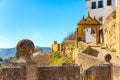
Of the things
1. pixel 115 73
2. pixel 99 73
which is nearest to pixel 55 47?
pixel 115 73

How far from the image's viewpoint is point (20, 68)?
1386cm

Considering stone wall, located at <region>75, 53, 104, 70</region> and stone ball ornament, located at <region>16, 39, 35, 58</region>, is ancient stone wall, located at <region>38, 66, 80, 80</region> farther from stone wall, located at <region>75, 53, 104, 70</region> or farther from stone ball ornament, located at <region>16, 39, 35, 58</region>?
stone wall, located at <region>75, 53, 104, 70</region>

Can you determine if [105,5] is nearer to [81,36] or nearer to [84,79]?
[81,36]

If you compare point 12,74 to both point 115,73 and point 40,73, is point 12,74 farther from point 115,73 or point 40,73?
point 115,73

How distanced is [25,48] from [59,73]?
2.14 metres

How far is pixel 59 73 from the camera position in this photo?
15812 millimetres

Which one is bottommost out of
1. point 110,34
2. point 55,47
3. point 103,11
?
point 55,47

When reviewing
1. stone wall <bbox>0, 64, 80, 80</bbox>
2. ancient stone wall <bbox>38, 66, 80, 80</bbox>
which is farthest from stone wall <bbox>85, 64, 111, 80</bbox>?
stone wall <bbox>0, 64, 80, 80</bbox>

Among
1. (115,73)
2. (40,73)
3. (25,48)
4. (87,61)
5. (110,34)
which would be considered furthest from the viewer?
(110,34)

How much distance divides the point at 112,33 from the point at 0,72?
36.5 meters

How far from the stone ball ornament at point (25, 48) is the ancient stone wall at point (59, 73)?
104cm

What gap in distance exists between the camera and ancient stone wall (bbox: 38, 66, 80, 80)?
15359 mm

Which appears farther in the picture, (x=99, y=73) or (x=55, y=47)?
(x=55, y=47)

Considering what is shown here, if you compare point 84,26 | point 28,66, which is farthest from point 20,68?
point 84,26
